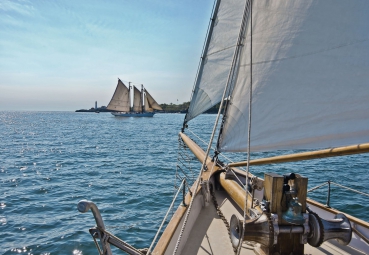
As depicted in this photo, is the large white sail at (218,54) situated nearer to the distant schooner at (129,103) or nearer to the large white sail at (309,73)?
the large white sail at (309,73)

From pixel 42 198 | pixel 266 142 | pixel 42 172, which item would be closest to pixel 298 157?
pixel 266 142

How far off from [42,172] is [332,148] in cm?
1866

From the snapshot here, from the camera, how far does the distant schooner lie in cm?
9750

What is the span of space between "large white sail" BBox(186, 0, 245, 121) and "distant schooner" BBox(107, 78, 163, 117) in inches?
3601

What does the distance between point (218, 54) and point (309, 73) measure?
2.68m

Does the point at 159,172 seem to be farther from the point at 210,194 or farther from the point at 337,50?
the point at 337,50

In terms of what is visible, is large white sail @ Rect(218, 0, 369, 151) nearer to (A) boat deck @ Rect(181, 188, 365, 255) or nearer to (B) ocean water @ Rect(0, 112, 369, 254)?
(A) boat deck @ Rect(181, 188, 365, 255)

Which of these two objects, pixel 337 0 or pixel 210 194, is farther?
pixel 210 194

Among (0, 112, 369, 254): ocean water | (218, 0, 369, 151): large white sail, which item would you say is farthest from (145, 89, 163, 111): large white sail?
(218, 0, 369, 151): large white sail

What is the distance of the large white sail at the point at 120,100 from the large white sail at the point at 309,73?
9415cm

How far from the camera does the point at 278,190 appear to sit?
2.78 meters

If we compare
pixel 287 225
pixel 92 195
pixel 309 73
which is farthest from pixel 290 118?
pixel 92 195

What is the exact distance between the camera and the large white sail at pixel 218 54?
18.3ft

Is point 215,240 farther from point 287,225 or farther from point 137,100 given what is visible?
point 137,100
